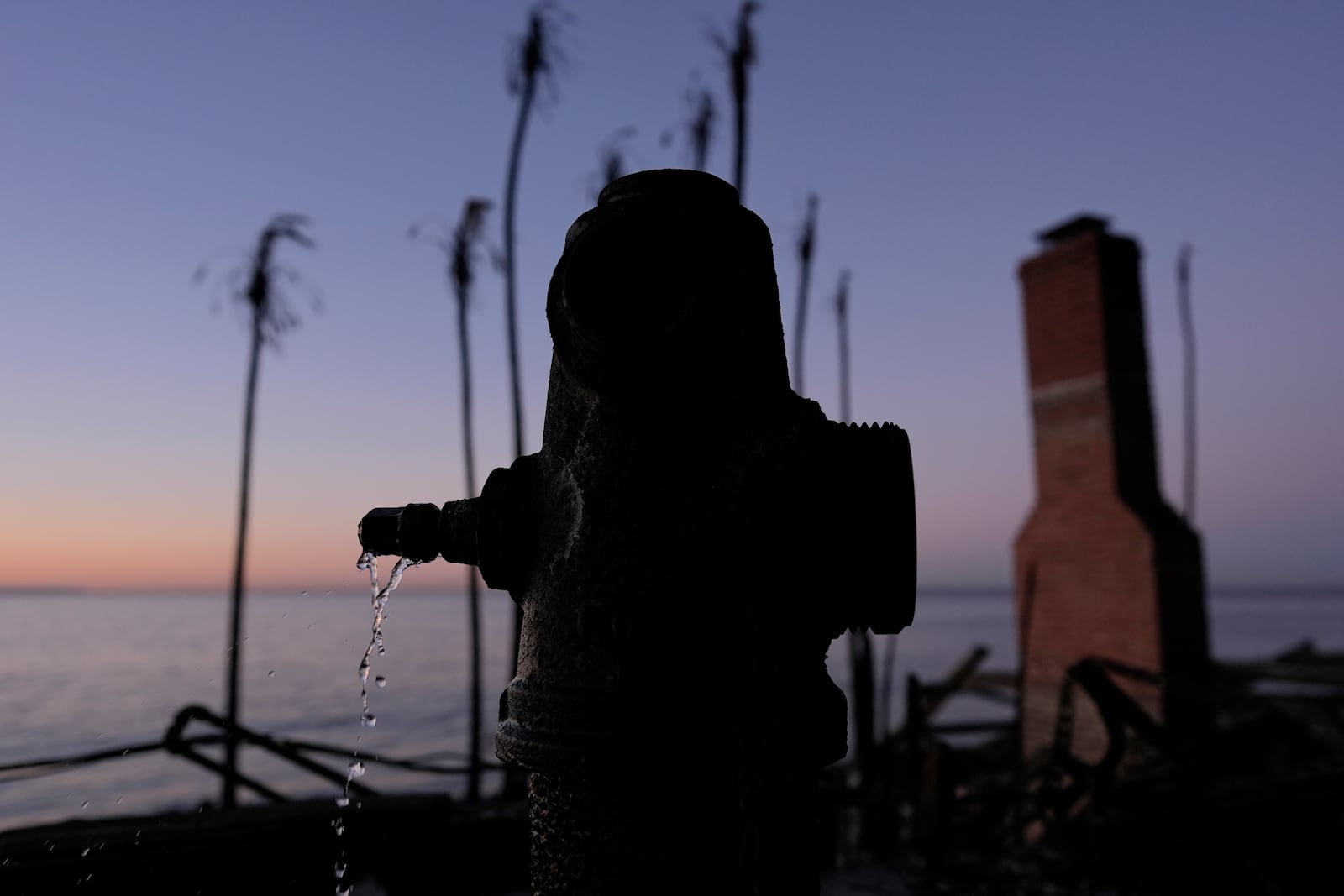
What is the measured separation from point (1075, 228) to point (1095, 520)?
12.5 ft

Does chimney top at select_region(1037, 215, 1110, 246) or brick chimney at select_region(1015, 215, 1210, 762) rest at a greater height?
chimney top at select_region(1037, 215, 1110, 246)

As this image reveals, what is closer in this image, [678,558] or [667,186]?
[678,558]

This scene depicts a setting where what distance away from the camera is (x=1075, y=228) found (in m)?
11.0

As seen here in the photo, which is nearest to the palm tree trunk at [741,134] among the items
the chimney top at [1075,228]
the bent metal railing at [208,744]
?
the chimney top at [1075,228]

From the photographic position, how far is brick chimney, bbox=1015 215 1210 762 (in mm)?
9594

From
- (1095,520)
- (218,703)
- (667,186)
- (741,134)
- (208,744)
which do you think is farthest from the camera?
(218,703)

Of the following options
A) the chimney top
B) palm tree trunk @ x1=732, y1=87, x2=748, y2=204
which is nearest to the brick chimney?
the chimney top

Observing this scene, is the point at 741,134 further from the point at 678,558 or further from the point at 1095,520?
the point at 678,558

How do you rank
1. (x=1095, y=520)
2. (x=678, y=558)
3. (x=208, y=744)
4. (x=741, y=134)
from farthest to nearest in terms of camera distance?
(x=741, y=134)
(x=1095, y=520)
(x=208, y=744)
(x=678, y=558)

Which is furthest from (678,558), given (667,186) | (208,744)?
(208,744)

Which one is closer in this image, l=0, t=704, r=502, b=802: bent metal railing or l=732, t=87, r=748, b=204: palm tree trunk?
l=0, t=704, r=502, b=802: bent metal railing

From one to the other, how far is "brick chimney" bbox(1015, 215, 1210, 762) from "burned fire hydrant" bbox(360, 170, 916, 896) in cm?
940

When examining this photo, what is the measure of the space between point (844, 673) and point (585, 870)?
6024 cm

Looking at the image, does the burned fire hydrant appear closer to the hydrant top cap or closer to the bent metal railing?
the hydrant top cap
